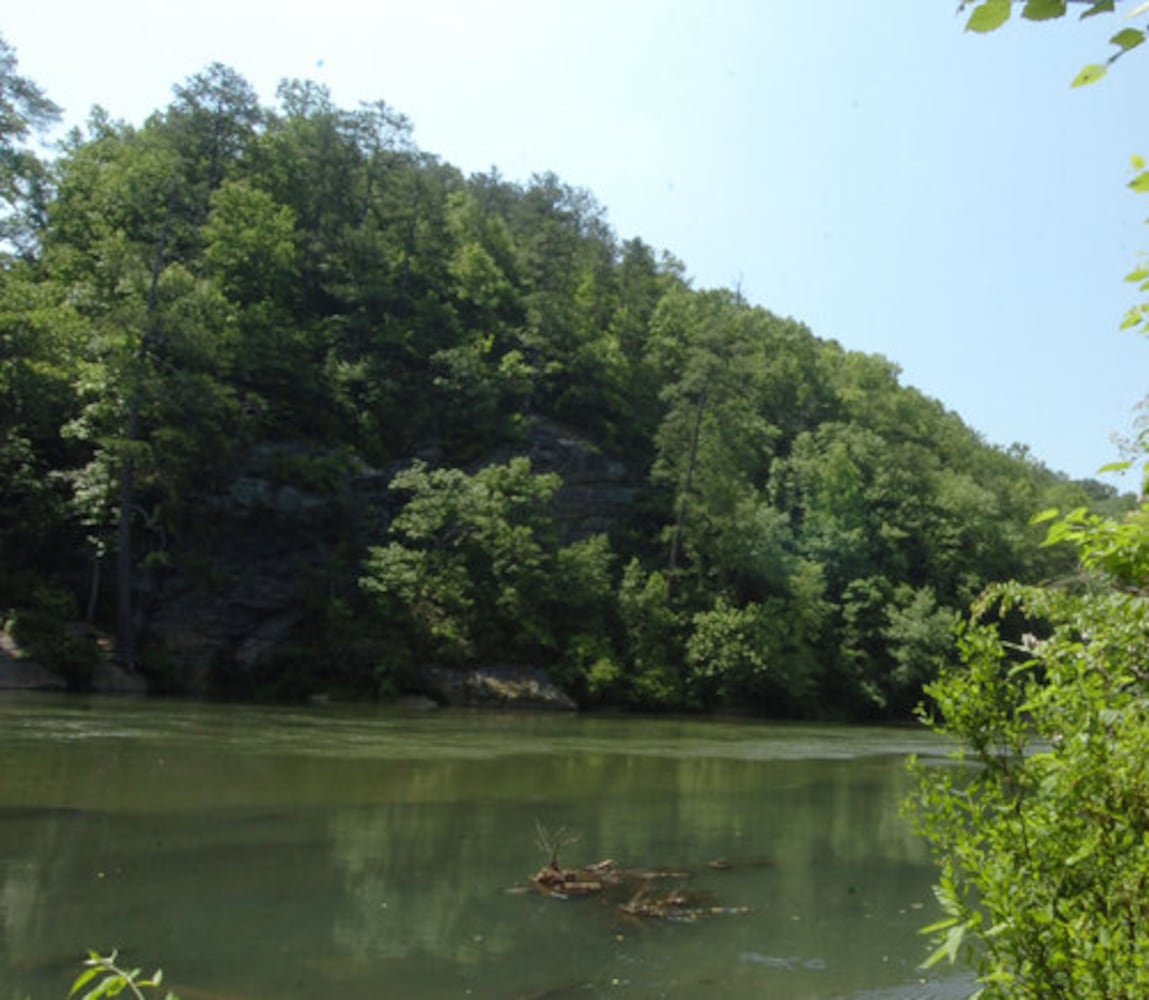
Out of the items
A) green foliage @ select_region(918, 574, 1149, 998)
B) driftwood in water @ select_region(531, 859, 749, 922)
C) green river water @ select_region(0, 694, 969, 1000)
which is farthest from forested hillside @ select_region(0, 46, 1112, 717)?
green foliage @ select_region(918, 574, 1149, 998)

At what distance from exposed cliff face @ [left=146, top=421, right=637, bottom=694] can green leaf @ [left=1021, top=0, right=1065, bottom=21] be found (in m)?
34.2

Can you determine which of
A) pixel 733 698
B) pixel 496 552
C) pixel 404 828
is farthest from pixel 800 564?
pixel 404 828

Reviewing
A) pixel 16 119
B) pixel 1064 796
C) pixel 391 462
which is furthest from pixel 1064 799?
pixel 391 462

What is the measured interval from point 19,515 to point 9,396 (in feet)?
13.0

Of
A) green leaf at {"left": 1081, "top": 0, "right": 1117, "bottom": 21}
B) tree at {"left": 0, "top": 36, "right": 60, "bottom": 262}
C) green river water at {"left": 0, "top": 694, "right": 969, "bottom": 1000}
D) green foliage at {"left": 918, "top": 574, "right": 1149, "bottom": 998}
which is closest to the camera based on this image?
green leaf at {"left": 1081, "top": 0, "right": 1117, "bottom": 21}

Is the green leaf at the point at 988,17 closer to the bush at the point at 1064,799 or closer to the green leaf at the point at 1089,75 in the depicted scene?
the green leaf at the point at 1089,75

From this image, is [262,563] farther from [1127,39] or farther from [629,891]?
[1127,39]

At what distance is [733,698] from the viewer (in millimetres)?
41219

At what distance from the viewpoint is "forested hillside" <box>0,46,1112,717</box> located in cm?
3316

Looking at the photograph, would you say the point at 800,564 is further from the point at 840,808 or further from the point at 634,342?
the point at 840,808

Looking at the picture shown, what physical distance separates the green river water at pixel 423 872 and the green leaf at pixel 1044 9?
6.23 meters

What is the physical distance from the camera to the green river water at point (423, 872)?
669 cm

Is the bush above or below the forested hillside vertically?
below

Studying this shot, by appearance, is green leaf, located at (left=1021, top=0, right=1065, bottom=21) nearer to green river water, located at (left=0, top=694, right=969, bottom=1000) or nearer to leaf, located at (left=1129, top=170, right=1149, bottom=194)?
leaf, located at (left=1129, top=170, right=1149, bottom=194)
